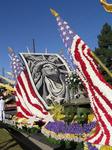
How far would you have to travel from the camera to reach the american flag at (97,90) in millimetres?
6301

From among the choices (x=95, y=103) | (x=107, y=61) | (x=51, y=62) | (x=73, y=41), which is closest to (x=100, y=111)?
(x=95, y=103)

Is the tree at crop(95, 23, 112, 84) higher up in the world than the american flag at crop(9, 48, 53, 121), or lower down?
higher up

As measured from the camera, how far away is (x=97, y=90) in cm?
646

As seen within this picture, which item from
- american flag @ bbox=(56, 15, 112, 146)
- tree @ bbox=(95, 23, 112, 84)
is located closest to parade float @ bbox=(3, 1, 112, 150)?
american flag @ bbox=(56, 15, 112, 146)

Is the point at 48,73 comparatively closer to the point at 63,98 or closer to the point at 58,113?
the point at 63,98

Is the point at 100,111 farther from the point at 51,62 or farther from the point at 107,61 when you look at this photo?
the point at 107,61

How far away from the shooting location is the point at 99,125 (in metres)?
6.57

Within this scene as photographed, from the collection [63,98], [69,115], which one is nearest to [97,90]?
[69,115]

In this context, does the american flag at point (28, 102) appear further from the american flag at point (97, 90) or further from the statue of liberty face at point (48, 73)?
the statue of liberty face at point (48, 73)

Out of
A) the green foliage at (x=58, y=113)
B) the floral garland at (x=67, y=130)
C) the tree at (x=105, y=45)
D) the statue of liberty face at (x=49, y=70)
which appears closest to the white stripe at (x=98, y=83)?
the floral garland at (x=67, y=130)

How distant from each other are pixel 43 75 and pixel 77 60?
29.5 meters

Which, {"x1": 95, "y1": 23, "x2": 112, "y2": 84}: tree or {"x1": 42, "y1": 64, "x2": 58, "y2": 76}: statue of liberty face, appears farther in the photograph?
{"x1": 95, "y1": 23, "x2": 112, "y2": 84}: tree

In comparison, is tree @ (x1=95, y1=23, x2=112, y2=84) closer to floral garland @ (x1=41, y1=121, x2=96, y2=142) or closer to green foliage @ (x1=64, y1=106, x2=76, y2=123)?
floral garland @ (x1=41, y1=121, x2=96, y2=142)

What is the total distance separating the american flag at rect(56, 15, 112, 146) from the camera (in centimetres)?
630
